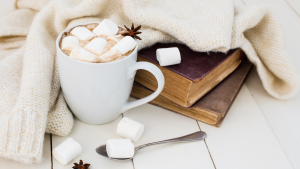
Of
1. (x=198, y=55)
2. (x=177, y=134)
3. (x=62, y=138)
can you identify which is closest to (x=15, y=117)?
(x=62, y=138)

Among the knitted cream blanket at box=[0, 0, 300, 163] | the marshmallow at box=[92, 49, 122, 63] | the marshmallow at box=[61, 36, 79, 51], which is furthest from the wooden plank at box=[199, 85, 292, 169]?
the marshmallow at box=[61, 36, 79, 51]

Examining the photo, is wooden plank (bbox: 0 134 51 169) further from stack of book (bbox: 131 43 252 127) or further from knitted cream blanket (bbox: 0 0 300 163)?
stack of book (bbox: 131 43 252 127)

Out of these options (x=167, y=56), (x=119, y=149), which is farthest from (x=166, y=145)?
(x=167, y=56)

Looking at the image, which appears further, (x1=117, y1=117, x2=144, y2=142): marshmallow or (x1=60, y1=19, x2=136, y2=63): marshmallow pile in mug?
(x1=117, y1=117, x2=144, y2=142): marshmallow

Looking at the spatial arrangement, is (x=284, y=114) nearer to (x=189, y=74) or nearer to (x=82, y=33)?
(x=189, y=74)

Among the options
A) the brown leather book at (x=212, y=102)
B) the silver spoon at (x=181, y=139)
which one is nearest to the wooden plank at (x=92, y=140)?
the silver spoon at (x=181, y=139)

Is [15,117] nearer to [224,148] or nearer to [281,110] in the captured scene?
[224,148]
